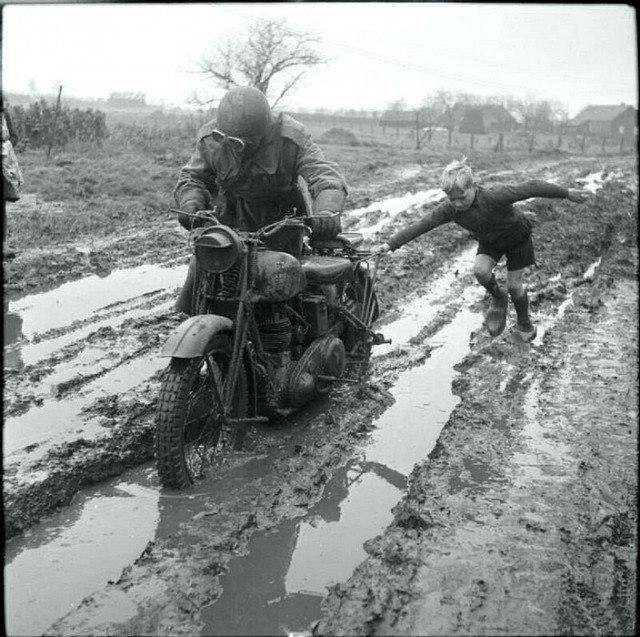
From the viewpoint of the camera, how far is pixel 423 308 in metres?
8.22

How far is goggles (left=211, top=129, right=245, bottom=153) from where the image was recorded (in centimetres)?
429

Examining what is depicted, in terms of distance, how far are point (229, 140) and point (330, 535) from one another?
238 centimetres

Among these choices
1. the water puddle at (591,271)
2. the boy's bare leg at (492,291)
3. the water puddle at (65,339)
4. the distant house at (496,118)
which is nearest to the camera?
the water puddle at (65,339)

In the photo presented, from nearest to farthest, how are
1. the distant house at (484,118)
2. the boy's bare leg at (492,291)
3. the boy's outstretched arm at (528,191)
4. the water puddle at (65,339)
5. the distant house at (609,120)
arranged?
the water puddle at (65,339)
the boy's outstretched arm at (528,191)
the boy's bare leg at (492,291)
the distant house at (484,118)
the distant house at (609,120)

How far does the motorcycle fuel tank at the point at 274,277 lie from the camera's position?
4.21 m

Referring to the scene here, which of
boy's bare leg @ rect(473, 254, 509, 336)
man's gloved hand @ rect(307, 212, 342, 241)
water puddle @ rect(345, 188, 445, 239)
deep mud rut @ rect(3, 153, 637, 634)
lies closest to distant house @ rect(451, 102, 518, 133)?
Result: water puddle @ rect(345, 188, 445, 239)

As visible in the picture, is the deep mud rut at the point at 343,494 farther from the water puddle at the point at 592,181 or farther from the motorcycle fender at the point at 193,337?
the water puddle at the point at 592,181

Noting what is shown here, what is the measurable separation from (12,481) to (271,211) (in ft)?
8.15

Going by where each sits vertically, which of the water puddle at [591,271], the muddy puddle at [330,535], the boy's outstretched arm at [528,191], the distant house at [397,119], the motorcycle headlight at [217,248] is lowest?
the muddy puddle at [330,535]

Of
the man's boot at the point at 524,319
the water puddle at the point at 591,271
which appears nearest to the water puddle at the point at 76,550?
the man's boot at the point at 524,319

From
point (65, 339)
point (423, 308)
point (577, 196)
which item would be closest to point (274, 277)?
point (65, 339)

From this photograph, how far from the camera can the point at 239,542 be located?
3.59 m

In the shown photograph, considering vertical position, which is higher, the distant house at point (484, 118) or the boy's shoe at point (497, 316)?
the distant house at point (484, 118)

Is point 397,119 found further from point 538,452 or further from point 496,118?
point 538,452
